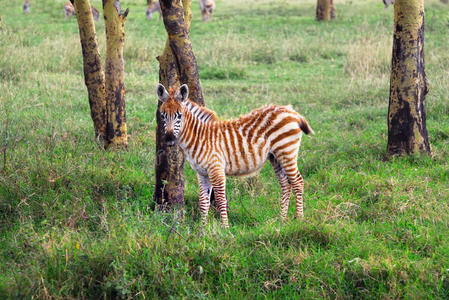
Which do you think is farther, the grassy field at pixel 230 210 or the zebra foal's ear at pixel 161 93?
the zebra foal's ear at pixel 161 93

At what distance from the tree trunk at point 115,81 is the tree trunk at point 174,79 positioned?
2.44m

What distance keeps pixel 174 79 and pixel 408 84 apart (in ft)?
13.2

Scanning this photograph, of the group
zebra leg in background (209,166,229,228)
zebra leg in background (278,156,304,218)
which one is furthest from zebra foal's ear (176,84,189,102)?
zebra leg in background (278,156,304,218)

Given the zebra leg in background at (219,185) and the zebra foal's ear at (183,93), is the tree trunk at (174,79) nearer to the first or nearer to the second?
the zebra foal's ear at (183,93)

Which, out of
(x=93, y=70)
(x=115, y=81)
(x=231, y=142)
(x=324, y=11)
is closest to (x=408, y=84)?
(x=231, y=142)

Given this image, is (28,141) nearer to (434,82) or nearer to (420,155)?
(420,155)

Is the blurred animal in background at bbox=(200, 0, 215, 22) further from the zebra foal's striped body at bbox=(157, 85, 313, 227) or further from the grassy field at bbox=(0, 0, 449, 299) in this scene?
the zebra foal's striped body at bbox=(157, 85, 313, 227)

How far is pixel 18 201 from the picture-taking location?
22.2 feet

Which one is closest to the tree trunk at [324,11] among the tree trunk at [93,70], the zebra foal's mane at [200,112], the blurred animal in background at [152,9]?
the blurred animal in background at [152,9]

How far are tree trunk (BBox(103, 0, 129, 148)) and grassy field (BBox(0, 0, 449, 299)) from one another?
377 mm

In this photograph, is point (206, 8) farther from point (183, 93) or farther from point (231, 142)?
point (183, 93)

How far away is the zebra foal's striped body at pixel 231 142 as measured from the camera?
6266mm

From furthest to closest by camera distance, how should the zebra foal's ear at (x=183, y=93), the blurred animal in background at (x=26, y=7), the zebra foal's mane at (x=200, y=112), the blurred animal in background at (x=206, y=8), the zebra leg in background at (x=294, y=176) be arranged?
1. the blurred animal in background at (x=26, y=7)
2. the blurred animal in background at (x=206, y=8)
3. the zebra leg in background at (x=294, y=176)
4. the zebra foal's mane at (x=200, y=112)
5. the zebra foal's ear at (x=183, y=93)

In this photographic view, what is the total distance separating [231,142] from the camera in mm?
6414
